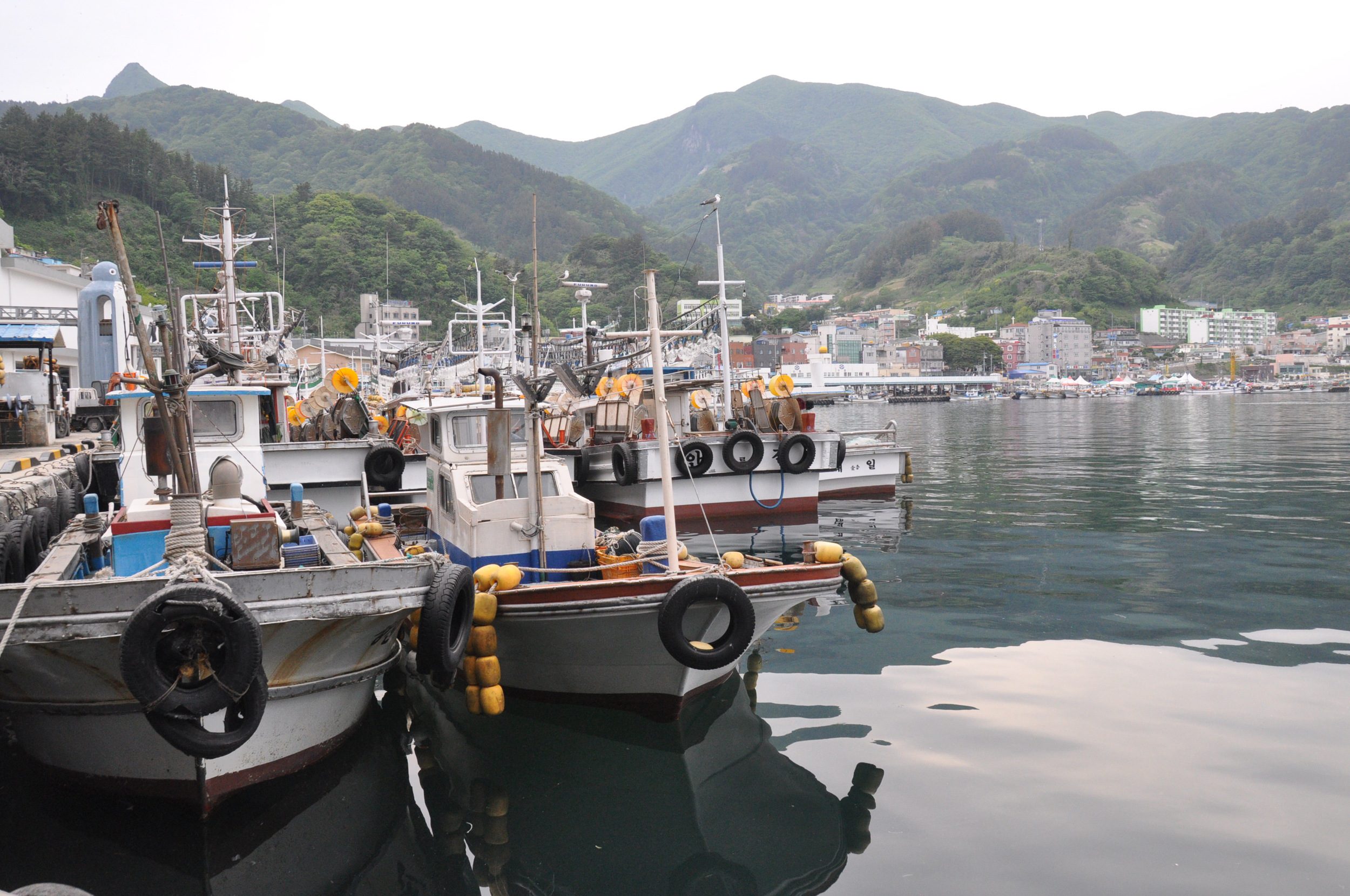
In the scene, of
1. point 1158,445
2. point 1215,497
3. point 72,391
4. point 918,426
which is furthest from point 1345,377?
point 72,391

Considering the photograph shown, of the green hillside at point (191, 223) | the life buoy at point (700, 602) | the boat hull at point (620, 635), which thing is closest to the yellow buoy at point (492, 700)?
the boat hull at point (620, 635)

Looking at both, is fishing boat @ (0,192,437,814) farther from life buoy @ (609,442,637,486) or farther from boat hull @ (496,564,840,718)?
life buoy @ (609,442,637,486)

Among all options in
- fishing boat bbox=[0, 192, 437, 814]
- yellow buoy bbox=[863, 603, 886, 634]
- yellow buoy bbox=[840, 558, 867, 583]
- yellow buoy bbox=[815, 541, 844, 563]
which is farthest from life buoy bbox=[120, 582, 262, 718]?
yellow buoy bbox=[863, 603, 886, 634]

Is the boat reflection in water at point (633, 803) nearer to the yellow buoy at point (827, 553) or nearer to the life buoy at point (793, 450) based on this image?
the yellow buoy at point (827, 553)

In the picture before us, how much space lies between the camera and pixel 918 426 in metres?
64.5

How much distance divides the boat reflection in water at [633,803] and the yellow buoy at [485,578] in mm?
1440

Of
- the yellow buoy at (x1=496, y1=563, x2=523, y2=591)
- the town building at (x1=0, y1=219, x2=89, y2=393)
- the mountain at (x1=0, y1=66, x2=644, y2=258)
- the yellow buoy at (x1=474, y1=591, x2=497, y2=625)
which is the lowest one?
the yellow buoy at (x1=474, y1=591, x2=497, y2=625)

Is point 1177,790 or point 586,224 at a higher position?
point 586,224

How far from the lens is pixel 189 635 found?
6.15 m

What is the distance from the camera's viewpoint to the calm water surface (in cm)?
621

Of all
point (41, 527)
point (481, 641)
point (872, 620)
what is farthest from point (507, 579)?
point (41, 527)

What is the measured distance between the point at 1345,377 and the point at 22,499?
174365 mm

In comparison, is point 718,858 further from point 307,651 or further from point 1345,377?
point 1345,377

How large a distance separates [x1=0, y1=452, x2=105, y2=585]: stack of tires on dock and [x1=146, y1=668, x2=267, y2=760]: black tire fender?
329 centimetres
